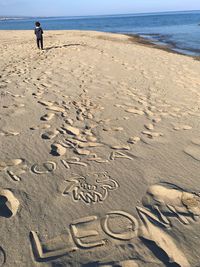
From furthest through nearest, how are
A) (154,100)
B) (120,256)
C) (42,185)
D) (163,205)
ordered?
1. (154,100)
2. (42,185)
3. (163,205)
4. (120,256)

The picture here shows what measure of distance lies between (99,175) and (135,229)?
0.90m

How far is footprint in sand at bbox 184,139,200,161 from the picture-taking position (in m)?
3.69

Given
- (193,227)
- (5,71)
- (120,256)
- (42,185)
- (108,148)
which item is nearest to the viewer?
(120,256)

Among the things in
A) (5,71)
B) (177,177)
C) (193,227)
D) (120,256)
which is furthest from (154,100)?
(5,71)

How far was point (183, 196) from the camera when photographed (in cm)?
288

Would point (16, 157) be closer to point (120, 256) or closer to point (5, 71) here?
point (120, 256)

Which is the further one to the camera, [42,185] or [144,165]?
[144,165]

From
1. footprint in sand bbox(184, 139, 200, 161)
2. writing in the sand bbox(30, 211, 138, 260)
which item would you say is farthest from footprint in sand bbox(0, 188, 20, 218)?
footprint in sand bbox(184, 139, 200, 161)

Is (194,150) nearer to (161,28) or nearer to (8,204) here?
(8,204)

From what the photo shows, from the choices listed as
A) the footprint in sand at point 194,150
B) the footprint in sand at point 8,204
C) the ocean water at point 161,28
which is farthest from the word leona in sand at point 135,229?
the ocean water at point 161,28

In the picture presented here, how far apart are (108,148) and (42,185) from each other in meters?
1.15

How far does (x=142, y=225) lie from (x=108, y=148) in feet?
4.92

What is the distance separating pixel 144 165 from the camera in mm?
3453

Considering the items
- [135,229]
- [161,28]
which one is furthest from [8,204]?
[161,28]
